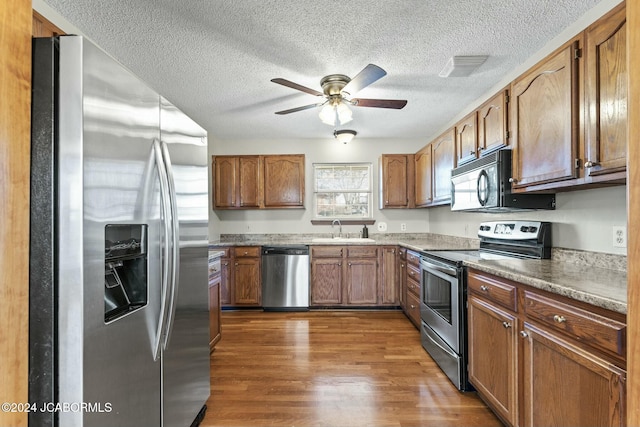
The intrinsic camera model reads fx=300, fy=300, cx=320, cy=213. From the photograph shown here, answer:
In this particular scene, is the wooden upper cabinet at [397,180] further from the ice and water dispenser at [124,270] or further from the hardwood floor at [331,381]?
the ice and water dispenser at [124,270]

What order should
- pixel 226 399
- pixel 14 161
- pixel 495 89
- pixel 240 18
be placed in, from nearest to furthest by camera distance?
pixel 14 161
pixel 240 18
pixel 226 399
pixel 495 89

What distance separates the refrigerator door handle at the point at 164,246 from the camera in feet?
4.12

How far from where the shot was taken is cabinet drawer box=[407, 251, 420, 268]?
10.3 ft

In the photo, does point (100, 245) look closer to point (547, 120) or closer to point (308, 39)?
point (308, 39)

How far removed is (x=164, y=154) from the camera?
1289mm

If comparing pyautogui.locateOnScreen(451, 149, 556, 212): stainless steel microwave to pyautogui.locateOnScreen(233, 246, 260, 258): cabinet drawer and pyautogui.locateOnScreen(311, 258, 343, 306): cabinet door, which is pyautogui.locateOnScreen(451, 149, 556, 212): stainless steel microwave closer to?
pyautogui.locateOnScreen(311, 258, 343, 306): cabinet door

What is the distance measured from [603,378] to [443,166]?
2501 mm

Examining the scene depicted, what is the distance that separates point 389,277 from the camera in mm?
3928

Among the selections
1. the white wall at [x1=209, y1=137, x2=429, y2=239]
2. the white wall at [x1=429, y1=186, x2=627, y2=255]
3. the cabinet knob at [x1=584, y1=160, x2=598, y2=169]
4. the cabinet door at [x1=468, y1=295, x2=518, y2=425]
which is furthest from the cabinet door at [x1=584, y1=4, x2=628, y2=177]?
the white wall at [x1=209, y1=137, x2=429, y2=239]

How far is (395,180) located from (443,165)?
1.07 meters

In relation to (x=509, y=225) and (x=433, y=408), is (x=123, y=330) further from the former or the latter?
(x=509, y=225)

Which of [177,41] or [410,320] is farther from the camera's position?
[410,320]

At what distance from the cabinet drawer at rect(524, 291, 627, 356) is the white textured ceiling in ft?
5.40

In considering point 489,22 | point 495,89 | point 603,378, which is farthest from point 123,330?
point 495,89
